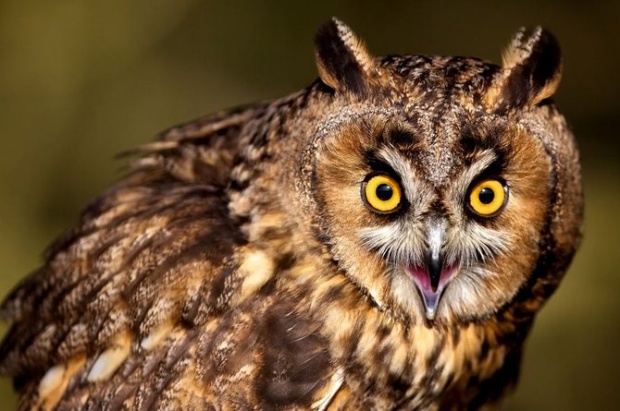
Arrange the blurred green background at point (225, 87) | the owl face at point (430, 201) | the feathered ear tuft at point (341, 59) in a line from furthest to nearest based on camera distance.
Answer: the blurred green background at point (225, 87), the feathered ear tuft at point (341, 59), the owl face at point (430, 201)

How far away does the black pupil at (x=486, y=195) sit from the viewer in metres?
1.91

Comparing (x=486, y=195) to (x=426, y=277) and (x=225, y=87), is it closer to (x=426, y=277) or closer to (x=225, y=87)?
(x=426, y=277)

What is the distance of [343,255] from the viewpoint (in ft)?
6.63

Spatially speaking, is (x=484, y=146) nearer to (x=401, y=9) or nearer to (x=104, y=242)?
(x=104, y=242)

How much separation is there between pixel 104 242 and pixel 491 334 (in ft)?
2.86

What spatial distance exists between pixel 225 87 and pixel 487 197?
10.0ft

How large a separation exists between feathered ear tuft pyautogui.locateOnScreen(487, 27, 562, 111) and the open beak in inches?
10.2

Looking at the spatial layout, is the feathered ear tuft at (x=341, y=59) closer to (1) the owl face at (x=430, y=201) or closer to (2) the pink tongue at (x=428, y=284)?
(1) the owl face at (x=430, y=201)

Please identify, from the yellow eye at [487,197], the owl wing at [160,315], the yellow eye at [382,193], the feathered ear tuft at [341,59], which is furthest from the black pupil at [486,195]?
the owl wing at [160,315]

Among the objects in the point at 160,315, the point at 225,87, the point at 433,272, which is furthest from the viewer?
the point at 225,87

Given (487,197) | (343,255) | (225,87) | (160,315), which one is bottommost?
(160,315)

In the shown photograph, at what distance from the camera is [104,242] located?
7.50ft

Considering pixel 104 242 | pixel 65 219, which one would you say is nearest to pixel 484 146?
pixel 104 242

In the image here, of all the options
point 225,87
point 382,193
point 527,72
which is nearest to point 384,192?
point 382,193
